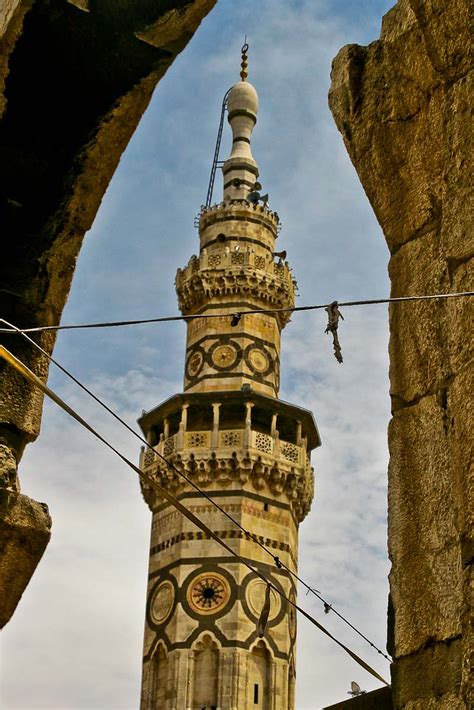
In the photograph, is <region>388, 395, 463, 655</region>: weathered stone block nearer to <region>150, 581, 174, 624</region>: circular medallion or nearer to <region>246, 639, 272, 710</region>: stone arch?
<region>246, 639, 272, 710</region>: stone arch

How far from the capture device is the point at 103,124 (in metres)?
4.55

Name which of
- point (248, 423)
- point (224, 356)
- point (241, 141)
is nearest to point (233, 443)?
point (248, 423)

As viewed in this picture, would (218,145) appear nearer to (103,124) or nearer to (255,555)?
(255,555)

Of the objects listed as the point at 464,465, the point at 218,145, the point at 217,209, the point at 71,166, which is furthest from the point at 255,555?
the point at 464,465

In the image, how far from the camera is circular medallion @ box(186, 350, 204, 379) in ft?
85.6

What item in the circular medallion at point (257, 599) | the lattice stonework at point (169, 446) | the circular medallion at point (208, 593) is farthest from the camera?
the lattice stonework at point (169, 446)

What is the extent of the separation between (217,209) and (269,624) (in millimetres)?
10964

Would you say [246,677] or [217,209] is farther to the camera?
[217,209]

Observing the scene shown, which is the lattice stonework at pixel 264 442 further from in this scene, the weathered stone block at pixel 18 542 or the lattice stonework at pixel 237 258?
the weathered stone block at pixel 18 542

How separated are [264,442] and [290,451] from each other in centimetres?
81

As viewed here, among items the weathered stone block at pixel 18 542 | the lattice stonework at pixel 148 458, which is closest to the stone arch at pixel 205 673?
the lattice stonework at pixel 148 458

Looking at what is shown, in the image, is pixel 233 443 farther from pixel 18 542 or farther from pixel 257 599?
pixel 18 542

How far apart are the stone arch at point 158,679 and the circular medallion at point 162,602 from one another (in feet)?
1.91

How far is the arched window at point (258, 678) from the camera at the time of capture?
2180cm
